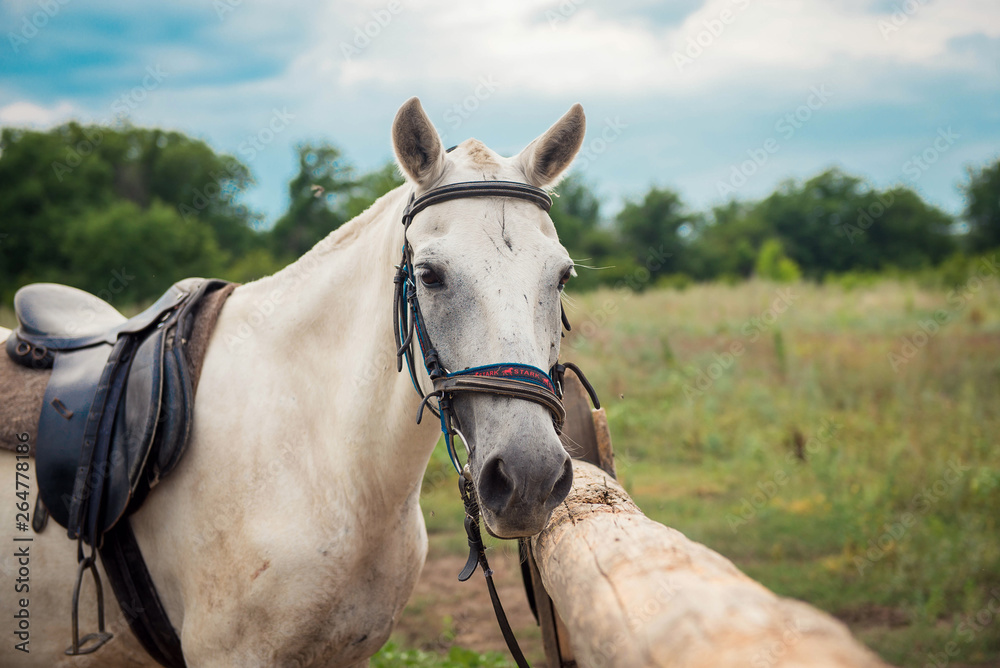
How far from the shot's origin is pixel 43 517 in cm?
222

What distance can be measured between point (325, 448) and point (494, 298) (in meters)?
0.94

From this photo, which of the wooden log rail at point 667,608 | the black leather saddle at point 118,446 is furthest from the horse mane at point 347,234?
the wooden log rail at point 667,608

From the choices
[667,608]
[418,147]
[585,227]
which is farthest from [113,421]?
[585,227]

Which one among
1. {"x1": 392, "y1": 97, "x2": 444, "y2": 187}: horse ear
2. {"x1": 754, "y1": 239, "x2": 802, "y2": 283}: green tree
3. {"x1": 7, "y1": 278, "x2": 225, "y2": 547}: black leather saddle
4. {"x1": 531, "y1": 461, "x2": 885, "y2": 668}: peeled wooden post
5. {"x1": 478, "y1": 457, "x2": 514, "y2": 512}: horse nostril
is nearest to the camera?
{"x1": 531, "y1": 461, "x2": 885, "y2": 668}: peeled wooden post

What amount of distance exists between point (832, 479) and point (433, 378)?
267 inches

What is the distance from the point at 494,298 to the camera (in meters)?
1.71

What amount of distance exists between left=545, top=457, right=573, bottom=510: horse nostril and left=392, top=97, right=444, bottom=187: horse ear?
3.47 feet

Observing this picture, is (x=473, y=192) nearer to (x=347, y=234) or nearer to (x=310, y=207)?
(x=347, y=234)

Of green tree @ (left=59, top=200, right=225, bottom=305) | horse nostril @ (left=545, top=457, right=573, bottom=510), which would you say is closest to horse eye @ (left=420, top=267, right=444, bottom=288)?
horse nostril @ (left=545, top=457, right=573, bottom=510)

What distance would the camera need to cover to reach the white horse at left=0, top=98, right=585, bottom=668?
1839 millimetres

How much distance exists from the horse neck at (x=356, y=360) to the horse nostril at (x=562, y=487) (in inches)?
24.0

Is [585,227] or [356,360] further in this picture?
[585,227]

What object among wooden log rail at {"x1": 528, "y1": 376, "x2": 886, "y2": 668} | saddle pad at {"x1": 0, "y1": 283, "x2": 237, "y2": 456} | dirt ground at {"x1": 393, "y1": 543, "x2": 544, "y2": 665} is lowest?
dirt ground at {"x1": 393, "y1": 543, "x2": 544, "y2": 665}

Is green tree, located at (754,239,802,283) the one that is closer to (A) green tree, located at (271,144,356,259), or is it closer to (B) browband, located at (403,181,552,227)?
(A) green tree, located at (271,144,356,259)
